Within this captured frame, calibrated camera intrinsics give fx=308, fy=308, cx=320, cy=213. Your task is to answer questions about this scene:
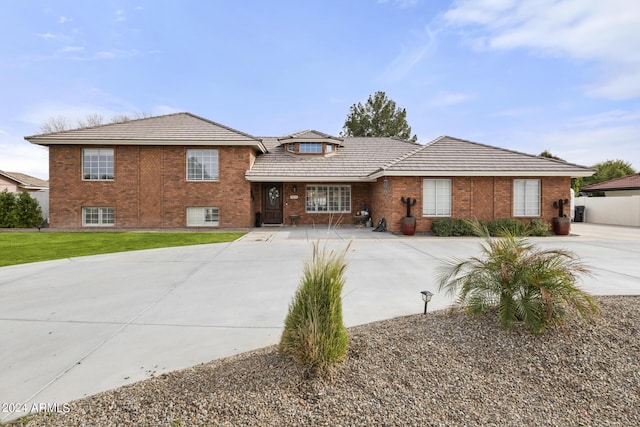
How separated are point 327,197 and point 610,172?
42.7 meters

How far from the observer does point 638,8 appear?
28.5 ft

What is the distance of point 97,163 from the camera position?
644 inches

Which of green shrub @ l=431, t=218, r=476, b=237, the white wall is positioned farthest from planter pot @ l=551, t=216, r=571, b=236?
the white wall

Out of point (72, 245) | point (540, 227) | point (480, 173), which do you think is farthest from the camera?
point (480, 173)

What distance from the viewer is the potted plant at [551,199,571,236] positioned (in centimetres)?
1444

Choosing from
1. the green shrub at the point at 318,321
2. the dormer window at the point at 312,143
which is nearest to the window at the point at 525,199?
the dormer window at the point at 312,143

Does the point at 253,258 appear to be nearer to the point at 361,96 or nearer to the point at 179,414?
the point at 179,414

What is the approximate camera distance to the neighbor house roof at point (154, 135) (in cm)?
1580

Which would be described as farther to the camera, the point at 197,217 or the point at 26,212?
the point at 197,217

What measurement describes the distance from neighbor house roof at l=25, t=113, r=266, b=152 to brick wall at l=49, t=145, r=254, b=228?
1.57ft

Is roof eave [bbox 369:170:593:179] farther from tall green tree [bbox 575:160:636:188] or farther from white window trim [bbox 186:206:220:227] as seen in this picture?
tall green tree [bbox 575:160:636:188]

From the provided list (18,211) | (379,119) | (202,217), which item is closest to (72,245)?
(202,217)

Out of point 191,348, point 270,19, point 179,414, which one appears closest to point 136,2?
point 270,19

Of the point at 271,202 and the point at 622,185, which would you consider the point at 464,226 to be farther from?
the point at 622,185
